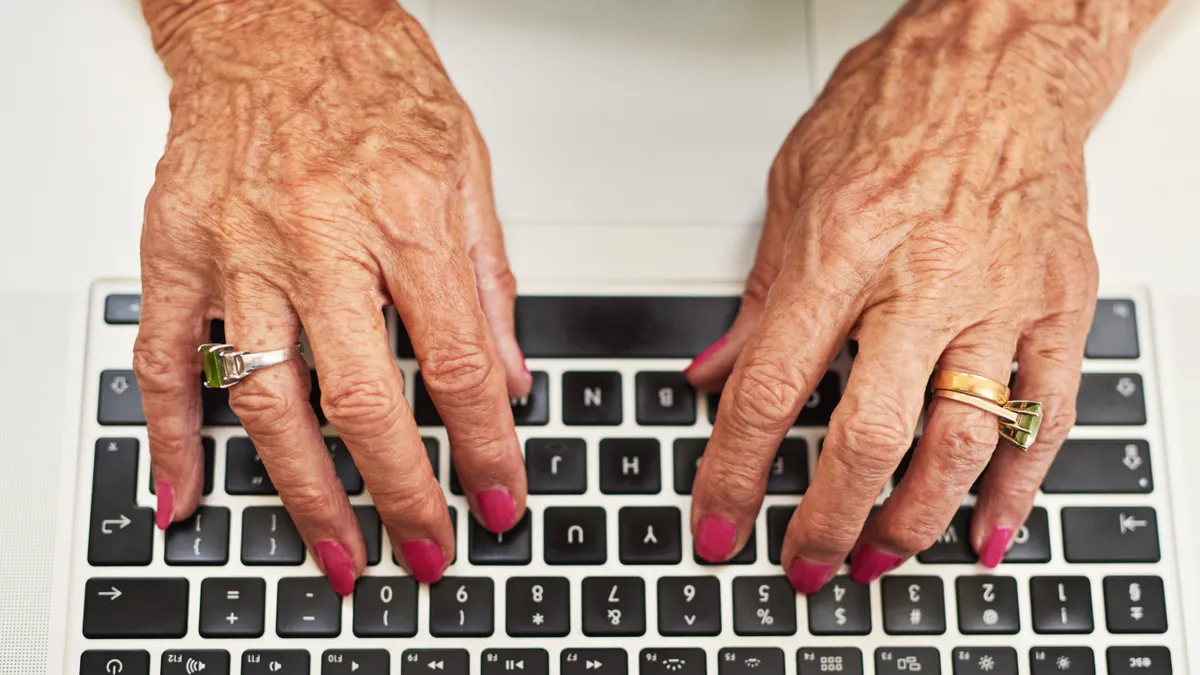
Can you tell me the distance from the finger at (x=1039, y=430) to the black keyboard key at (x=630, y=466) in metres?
0.26

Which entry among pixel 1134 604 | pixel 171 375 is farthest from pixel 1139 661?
pixel 171 375

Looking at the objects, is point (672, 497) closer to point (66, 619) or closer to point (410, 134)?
point (410, 134)

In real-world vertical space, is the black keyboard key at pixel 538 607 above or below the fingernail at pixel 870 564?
below

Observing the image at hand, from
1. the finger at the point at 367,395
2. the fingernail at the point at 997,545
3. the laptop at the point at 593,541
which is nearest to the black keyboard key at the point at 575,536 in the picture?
the laptop at the point at 593,541

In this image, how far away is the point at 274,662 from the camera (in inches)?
26.8

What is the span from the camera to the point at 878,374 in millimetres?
638

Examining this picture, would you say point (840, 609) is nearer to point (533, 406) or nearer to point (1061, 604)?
point (1061, 604)

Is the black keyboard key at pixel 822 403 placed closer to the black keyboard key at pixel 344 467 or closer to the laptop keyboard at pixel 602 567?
the laptop keyboard at pixel 602 567

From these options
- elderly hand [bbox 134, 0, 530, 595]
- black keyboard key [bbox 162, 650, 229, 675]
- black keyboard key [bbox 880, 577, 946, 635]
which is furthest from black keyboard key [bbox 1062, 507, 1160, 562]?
black keyboard key [bbox 162, 650, 229, 675]

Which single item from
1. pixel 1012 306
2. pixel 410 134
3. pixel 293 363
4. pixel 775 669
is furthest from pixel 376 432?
pixel 1012 306

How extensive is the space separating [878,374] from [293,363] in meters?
0.42

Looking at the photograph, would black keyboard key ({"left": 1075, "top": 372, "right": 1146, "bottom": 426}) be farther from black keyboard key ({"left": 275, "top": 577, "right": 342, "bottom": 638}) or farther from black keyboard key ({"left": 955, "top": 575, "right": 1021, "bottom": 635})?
black keyboard key ({"left": 275, "top": 577, "right": 342, "bottom": 638})

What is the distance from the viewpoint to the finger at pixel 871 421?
0.63m

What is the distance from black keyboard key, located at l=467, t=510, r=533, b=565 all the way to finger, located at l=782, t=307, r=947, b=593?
217 mm
